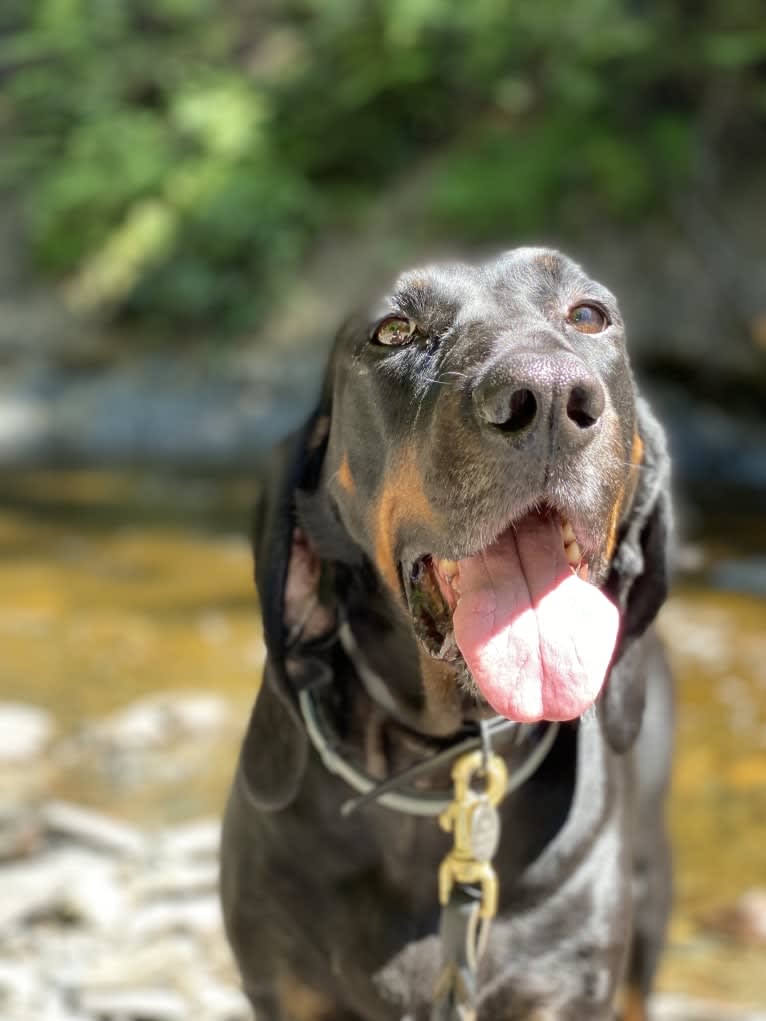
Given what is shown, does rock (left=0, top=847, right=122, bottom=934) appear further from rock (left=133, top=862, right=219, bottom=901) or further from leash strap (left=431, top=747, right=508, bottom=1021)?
leash strap (left=431, top=747, right=508, bottom=1021)

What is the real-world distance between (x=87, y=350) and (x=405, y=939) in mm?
12296

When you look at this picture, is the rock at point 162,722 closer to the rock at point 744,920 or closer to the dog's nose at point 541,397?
the rock at point 744,920

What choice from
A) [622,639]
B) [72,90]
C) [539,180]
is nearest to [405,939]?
[622,639]

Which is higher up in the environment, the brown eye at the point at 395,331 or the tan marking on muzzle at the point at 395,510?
the brown eye at the point at 395,331

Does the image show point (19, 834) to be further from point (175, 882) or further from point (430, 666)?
point (430, 666)

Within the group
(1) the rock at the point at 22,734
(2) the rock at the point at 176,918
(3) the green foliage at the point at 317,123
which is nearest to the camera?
(2) the rock at the point at 176,918

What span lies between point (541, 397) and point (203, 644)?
17.2ft

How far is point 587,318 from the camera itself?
2.33 metres

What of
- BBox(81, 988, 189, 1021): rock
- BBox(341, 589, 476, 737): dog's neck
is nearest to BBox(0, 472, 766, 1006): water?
BBox(81, 988, 189, 1021): rock

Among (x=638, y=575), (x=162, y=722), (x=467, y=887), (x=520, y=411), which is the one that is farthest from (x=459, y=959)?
(x=162, y=722)

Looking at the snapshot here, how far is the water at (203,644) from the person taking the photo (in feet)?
14.5

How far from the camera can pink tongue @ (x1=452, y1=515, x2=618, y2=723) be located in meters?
2.03

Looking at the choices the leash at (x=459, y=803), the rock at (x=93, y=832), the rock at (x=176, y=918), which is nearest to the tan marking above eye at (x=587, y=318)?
the leash at (x=459, y=803)

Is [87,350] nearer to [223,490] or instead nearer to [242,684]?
[223,490]
